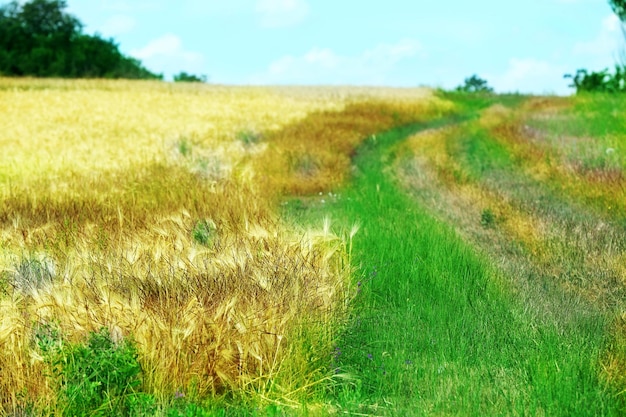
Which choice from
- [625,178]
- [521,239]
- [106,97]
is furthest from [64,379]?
[106,97]

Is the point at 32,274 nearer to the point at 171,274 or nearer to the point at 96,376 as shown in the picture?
the point at 171,274

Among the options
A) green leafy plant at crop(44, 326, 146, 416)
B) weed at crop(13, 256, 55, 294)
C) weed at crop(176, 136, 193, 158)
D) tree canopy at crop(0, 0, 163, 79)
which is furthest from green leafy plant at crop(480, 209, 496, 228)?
tree canopy at crop(0, 0, 163, 79)

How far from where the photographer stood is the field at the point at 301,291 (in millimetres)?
4266

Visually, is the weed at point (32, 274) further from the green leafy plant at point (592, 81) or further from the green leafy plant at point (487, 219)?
the green leafy plant at point (592, 81)

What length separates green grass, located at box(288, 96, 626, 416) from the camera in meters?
4.25

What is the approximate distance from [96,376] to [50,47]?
182 feet

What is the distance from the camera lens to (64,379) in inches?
164

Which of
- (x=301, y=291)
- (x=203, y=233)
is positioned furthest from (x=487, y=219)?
(x=301, y=291)

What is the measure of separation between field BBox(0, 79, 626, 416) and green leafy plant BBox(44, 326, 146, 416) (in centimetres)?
1

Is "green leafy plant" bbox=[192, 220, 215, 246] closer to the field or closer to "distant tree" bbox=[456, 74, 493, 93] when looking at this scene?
the field

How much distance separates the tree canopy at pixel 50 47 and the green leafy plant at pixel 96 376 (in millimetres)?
52666

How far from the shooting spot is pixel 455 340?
519cm

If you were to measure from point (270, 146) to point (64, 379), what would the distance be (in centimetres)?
1022

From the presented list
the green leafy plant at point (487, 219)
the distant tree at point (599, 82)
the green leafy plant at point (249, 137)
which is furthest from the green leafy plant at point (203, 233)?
the distant tree at point (599, 82)
